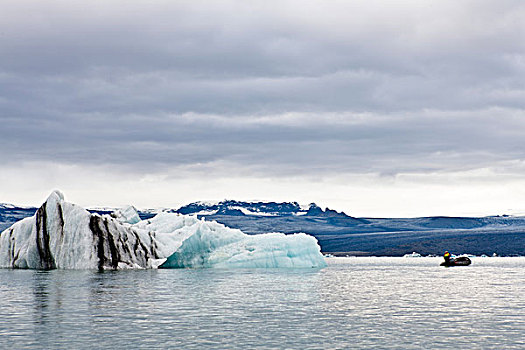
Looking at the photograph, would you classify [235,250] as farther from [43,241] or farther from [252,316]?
[252,316]

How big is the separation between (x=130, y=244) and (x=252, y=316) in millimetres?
38230

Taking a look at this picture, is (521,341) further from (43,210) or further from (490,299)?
(43,210)

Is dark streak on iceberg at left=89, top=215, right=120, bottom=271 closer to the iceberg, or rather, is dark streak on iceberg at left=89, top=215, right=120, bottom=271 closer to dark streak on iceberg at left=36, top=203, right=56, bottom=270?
the iceberg

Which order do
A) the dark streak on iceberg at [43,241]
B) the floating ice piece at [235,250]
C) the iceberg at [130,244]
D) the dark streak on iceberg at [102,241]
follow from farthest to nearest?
the floating ice piece at [235,250], the dark streak on iceberg at [43,241], the iceberg at [130,244], the dark streak on iceberg at [102,241]

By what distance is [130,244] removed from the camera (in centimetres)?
6631

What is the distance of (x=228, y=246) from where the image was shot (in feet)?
245

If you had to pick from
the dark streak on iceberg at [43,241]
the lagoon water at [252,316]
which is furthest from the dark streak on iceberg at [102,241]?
the lagoon water at [252,316]

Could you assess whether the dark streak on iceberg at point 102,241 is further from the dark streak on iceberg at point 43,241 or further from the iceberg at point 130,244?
the dark streak on iceberg at point 43,241

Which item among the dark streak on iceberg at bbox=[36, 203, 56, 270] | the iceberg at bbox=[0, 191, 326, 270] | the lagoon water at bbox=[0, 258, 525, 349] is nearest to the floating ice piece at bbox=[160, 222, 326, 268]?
the iceberg at bbox=[0, 191, 326, 270]

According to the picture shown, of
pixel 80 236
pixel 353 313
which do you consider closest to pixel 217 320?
pixel 353 313

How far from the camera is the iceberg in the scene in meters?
63.5

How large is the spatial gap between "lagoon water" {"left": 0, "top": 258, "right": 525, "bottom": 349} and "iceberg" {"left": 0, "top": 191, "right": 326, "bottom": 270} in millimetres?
14606

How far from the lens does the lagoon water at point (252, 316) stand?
23.2 metres

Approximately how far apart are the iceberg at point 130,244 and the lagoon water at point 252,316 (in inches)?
575
